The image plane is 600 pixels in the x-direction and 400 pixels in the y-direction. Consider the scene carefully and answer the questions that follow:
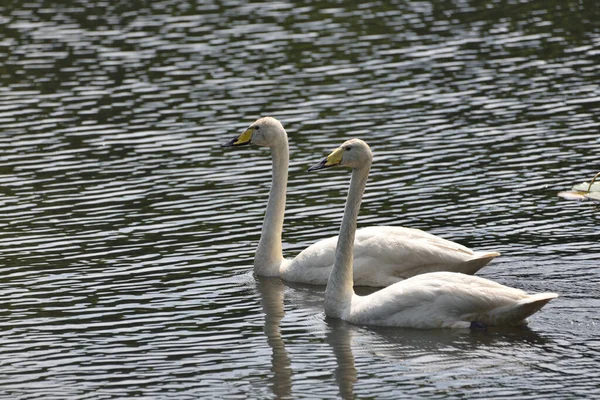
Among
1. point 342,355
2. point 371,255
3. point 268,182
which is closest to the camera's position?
point 342,355

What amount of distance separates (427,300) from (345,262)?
4.01ft

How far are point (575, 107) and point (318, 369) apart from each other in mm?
13325

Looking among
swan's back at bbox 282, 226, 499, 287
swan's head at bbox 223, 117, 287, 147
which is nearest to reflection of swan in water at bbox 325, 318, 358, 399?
swan's back at bbox 282, 226, 499, 287

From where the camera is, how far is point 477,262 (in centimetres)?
1505

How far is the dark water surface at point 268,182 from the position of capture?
1270 cm

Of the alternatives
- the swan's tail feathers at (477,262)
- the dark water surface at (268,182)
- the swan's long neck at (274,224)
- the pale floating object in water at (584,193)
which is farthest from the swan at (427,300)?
the pale floating object in water at (584,193)

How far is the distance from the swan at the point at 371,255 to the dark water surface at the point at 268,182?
1.20ft

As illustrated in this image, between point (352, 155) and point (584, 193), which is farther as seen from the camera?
point (584, 193)

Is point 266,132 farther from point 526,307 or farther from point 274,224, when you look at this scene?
point 526,307


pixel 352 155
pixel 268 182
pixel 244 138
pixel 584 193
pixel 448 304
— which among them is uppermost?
pixel 352 155

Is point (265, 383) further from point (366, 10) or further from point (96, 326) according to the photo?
point (366, 10)

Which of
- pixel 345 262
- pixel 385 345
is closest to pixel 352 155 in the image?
pixel 345 262

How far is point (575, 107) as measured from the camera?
2450cm

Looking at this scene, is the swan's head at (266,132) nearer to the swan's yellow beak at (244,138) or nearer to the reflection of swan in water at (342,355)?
the swan's yellow beak at (244,138)
